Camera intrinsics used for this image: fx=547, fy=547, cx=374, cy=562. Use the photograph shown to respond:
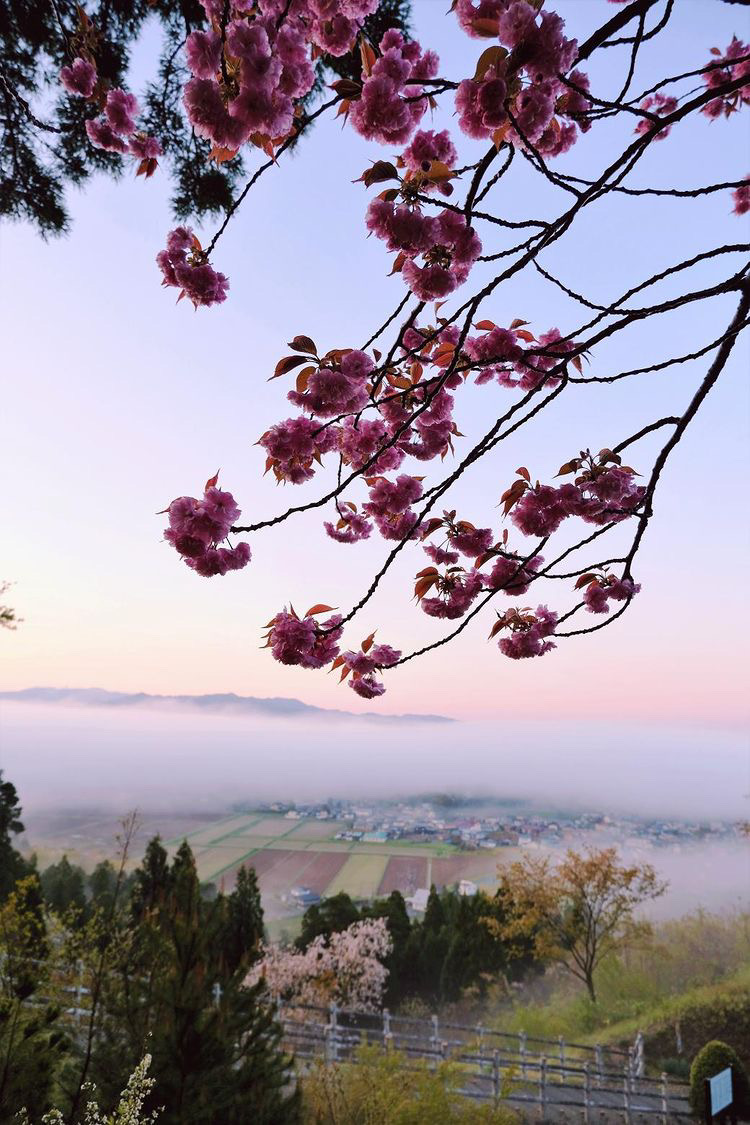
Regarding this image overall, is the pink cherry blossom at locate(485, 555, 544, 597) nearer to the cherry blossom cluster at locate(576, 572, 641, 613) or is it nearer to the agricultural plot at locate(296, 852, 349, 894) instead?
the cherry blossom cluster at locate(576, 572, 641, 613)

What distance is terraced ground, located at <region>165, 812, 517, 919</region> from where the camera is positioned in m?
19.3

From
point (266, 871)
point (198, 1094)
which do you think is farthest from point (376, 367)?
point (266, 871)

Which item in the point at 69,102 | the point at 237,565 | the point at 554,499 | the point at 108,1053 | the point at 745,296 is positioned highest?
the point at 69,102

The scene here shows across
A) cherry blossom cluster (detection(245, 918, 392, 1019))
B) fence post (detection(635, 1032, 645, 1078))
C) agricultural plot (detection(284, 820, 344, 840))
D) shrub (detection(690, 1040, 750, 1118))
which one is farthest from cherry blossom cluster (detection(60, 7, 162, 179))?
agricultural plot (detection(284, 820, 344, 840))

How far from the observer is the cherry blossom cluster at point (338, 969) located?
42.8 feet

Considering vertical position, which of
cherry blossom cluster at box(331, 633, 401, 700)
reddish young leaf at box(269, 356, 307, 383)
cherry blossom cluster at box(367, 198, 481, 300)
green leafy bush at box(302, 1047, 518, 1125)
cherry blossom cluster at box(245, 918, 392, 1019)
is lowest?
cherry blossom cluster at box(245, 918, 392, 1019)

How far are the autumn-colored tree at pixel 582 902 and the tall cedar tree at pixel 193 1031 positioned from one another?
433 inches

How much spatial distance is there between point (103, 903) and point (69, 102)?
1572 centimetres

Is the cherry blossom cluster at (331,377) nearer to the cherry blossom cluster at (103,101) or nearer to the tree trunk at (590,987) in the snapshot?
the cherry blossom cluster at (103,101)

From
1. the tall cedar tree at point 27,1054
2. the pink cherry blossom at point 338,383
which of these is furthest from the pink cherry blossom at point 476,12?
the tall cedar tree at point 27,1054

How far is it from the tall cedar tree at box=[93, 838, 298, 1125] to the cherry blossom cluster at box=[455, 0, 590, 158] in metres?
3.10

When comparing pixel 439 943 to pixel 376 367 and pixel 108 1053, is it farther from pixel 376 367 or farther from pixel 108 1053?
pixel 376 367

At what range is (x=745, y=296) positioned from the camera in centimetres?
107

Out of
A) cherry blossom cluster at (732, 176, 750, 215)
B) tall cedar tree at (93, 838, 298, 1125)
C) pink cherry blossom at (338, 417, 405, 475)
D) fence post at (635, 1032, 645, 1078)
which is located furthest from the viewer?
fence post at (635, 1032, 645, 1078)
